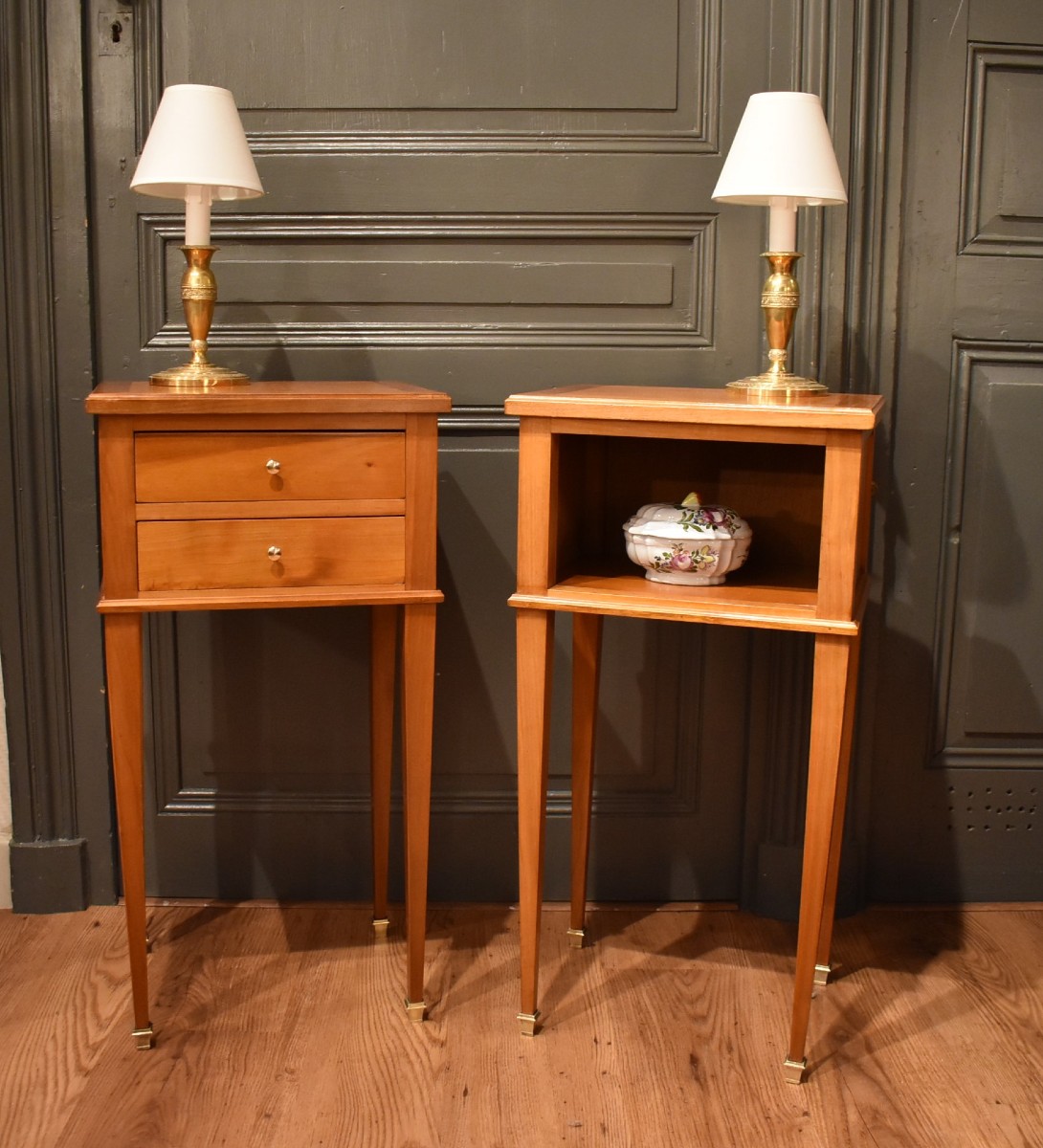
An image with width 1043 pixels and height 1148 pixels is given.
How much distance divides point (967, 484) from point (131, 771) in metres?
1.49

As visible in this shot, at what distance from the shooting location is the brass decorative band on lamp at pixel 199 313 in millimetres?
1877

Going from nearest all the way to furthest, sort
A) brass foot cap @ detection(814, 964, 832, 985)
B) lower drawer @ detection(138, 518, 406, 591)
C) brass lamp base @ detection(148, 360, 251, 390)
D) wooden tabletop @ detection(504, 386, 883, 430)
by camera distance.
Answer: wooden tabletop @ detection(504, 386, 883, 430) → lower drawer @ detection(138, 518, 406, 591) → brass lamp base @ detection(148, 360, 251, 390) → brass foot cap @ detection(814, 964, 832, 985)

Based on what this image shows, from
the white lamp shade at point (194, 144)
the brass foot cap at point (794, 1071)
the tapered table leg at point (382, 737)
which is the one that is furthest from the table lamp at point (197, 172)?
the brass foot cap at point (794, 1071)

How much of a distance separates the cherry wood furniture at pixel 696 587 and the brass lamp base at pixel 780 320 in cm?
5

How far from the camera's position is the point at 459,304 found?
7.21 feet

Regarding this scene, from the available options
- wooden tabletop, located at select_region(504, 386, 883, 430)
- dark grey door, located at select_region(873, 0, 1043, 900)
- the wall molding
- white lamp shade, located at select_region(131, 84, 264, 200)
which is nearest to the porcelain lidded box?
wooden tabletop, located at select_region(504, 386, 883, 430)

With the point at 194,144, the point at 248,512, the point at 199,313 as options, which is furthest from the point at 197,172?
the point at 248,512

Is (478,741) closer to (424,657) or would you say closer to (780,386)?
(424,657)

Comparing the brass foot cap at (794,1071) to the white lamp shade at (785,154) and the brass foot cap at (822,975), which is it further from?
the white lamp shade at (785,154)

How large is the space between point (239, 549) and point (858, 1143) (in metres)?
1.14

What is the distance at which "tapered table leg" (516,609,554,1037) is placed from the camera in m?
1.82


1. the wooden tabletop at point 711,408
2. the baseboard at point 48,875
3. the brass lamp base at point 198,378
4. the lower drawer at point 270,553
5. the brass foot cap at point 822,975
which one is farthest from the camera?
the baseboard at point 48,875

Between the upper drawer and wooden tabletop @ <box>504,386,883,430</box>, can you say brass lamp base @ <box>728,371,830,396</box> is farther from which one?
the upper drawer

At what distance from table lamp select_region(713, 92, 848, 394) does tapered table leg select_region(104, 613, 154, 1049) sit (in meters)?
0.97
